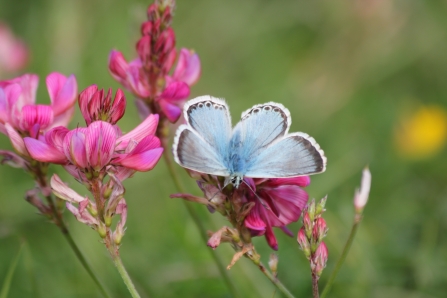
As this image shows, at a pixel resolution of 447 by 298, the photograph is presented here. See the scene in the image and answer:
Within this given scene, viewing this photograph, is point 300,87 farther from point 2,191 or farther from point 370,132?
point 2,191

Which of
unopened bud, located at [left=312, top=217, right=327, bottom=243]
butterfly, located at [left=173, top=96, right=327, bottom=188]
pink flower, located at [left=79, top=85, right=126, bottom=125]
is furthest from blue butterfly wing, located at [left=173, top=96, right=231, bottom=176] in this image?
unopened bud, located at [left=312, top=217, right=327, bottom=243]

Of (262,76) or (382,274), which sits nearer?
(382,274)

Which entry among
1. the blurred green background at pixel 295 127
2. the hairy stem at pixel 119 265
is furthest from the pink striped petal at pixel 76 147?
the blurred green background at pixel 295 127

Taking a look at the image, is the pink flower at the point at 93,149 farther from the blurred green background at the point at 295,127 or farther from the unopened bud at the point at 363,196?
the blurred green background at the point at 295,127

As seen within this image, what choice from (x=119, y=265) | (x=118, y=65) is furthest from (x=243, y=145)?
(x=118, y=65)

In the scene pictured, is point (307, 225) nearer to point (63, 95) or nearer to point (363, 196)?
point (363, 196)

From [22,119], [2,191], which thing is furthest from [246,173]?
[2,191]
